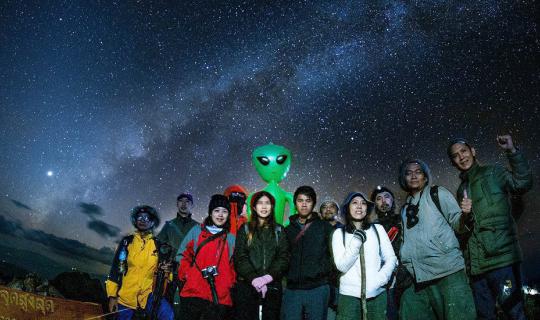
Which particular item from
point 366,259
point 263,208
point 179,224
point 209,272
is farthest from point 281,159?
point 366,259

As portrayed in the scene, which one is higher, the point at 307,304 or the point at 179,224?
the point at 179,224

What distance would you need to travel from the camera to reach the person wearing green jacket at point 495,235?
3412 mm

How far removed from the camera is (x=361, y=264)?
3.81 m

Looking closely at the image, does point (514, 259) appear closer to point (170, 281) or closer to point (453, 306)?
point (453, 306)

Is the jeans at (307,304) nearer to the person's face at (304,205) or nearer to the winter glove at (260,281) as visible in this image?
the winter glove at (260,281)

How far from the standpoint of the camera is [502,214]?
364 centimetres

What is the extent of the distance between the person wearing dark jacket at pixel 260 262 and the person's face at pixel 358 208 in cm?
94

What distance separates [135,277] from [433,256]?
417cm

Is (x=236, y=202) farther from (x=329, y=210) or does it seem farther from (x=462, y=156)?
(x=462, y=156)

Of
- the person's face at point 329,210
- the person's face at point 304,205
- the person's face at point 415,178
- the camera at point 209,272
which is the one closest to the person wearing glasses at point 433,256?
the person's face at point 415,178

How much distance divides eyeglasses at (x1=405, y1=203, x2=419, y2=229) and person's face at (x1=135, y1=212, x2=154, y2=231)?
13.3 feet

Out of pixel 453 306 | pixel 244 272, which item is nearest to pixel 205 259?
pixel 244 272

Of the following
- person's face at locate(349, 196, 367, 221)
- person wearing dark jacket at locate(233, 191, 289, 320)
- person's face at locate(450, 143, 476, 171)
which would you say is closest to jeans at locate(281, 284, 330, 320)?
person wearing dark jacket at locate(233, 191, 289, 320)

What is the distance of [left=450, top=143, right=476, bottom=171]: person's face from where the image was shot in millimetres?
4098
